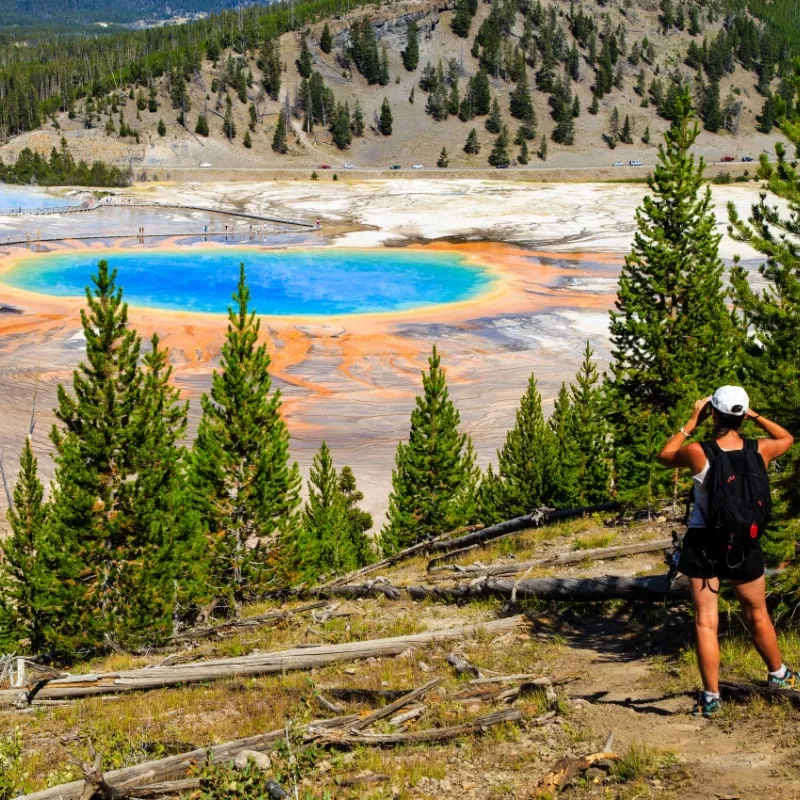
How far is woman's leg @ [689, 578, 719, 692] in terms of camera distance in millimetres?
7965

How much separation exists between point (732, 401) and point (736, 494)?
2.57ft

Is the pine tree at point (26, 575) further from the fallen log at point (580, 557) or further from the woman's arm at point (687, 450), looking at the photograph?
the woman's arm at point (687, 450)

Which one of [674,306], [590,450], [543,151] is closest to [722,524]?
[674,306]

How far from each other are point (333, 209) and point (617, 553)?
355ft

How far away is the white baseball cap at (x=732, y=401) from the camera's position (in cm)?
764

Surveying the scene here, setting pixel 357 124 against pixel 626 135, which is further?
pixel 626 135

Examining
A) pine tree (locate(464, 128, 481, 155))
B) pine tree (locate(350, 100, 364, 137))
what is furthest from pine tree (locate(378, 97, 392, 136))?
pine tree (locate(464, 128, 481, 155))

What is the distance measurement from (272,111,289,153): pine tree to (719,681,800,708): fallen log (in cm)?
18149

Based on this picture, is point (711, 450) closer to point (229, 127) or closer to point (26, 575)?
point (26, 575)

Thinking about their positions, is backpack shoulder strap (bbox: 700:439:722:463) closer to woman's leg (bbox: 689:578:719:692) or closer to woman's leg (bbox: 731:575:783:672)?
woman's leg (bbox: 689:578:719:692)

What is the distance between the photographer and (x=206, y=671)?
38.4 feet

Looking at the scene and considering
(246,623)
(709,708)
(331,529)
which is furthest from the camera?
(331,529)

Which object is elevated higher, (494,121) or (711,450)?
(494,121)

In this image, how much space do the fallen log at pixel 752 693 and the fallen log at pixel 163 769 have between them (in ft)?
12.7
